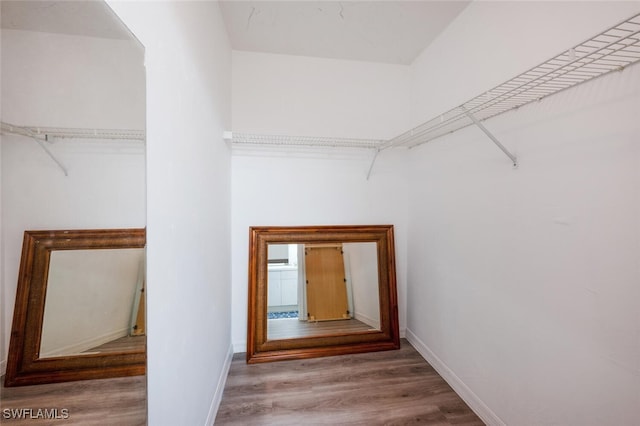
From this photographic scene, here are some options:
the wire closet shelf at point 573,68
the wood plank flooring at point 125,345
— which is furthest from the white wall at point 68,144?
the wire closet shelf at point 573,68

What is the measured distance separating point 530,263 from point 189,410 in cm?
169

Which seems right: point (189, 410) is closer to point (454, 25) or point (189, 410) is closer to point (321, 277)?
point (321, 277)

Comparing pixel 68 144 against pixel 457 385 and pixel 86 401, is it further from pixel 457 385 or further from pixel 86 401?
pixel 457 385

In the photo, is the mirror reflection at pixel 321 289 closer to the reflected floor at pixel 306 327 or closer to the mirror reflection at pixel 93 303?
the reflected floor at pixel 306 327

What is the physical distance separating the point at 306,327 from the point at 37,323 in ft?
6.31

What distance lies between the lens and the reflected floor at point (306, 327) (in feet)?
6.86

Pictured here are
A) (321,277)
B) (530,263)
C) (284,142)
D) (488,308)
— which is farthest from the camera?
(321,277)

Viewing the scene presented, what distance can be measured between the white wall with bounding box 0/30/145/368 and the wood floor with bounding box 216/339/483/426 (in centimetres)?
150

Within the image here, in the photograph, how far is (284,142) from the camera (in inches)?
81.0

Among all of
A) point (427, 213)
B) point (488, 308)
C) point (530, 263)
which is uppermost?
point (427, 213)

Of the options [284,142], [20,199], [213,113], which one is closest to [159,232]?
[20,199]

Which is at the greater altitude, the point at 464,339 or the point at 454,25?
the point at 454,25

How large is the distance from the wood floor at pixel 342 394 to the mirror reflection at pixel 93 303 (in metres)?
1.24

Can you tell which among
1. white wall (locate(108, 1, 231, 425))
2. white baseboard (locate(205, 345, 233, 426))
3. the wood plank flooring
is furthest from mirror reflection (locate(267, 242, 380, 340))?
the wood plank flooring
